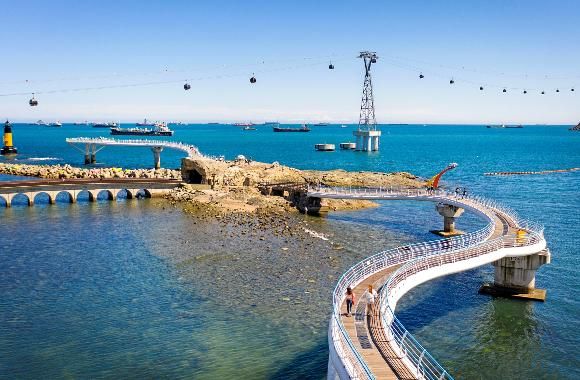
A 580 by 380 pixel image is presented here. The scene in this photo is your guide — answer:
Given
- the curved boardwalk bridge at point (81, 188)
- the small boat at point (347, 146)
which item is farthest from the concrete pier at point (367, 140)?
the curved boardwalk bridge at point (81, 188)

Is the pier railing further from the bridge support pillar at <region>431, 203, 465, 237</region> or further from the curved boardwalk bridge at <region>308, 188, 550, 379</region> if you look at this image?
the bridge support pillar at <region>431, 203, 465, 237</region>

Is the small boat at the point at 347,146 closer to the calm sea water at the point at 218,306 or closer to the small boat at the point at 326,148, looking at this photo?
the small boat at the point at 326,148

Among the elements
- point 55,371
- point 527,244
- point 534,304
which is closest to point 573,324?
point 534,304

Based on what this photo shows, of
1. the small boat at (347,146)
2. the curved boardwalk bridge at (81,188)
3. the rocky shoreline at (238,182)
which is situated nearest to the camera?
the rocky shoreline at (238,182)

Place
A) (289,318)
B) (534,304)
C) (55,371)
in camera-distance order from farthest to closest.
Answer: (534,304)
(289,318)
(55,371)

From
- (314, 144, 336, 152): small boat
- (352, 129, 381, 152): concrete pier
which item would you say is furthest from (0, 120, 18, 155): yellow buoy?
(352, 129, 381, 152): concrete pier

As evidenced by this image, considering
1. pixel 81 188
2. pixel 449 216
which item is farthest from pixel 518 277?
pixel 81 188

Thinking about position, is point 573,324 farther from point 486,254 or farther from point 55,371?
point 55,371
